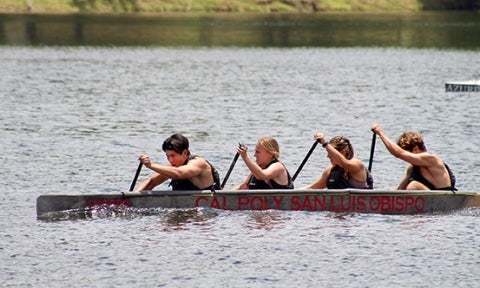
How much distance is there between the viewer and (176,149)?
29422 mm

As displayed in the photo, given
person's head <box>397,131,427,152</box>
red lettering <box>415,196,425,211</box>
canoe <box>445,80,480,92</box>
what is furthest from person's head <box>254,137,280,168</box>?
canoe <box>445,80,480,92</box>

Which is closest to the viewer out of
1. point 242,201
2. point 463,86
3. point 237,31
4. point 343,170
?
point 242,201

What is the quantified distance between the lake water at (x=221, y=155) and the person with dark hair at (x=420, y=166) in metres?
0.91

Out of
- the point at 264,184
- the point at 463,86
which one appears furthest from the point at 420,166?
the point at 463,86

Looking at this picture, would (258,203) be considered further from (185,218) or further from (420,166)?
→ (420,166)

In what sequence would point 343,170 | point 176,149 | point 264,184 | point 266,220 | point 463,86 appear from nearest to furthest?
point 176,149, point 266,220, point 343,170, point 264,184, point 463,86

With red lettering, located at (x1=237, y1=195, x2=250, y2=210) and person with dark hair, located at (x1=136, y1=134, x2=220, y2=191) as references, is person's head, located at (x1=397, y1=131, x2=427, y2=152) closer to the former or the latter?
red lettering, located at (x1=237, y1=195, x2=250, y2=210)

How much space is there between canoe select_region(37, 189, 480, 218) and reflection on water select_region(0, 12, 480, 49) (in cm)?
8608

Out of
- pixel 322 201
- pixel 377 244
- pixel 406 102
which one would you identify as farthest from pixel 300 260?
pixel 406 102

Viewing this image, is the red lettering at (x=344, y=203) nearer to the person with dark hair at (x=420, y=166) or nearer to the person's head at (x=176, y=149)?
the person with dark hair at (x=420, y=166)

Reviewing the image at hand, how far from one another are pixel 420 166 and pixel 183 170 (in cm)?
553

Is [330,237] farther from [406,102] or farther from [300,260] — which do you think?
[406,102]

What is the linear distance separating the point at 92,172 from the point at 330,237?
12.7 m

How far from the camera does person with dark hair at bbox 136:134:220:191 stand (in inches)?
1154
